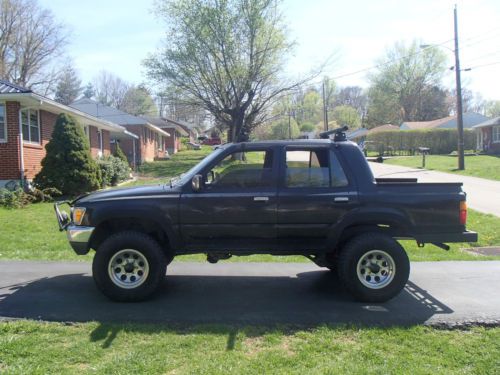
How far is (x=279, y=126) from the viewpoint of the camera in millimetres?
73812

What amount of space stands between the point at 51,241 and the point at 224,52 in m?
25.1

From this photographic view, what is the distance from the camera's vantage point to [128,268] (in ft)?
17.9

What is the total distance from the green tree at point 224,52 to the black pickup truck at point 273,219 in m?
26.1

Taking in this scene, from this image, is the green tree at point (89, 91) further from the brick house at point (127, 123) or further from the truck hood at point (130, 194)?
the truck hood at point (130, 194)

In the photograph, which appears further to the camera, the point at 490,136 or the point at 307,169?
the point at 490,136

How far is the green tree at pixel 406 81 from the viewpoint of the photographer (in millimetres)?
70438

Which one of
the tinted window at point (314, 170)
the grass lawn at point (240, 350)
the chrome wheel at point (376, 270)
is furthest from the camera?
the tinted window at point (314, 170)

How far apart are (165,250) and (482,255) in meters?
5.97

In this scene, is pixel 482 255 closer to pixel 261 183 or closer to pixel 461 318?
pixel 461 318

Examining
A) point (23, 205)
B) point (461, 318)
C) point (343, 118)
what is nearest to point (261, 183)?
point (461, 318)

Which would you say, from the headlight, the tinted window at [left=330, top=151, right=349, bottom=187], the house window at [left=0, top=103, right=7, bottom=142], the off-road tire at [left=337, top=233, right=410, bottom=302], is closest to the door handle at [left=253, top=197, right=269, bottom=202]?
the tinted window at [left=330, top=151, right=349, bottom=187]

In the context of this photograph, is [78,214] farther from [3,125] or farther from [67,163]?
[3,125]

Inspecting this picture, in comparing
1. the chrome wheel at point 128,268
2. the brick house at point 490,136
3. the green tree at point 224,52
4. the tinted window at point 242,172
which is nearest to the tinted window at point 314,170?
the tinted window at point 242,172

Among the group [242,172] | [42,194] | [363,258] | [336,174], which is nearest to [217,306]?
[242,172]
